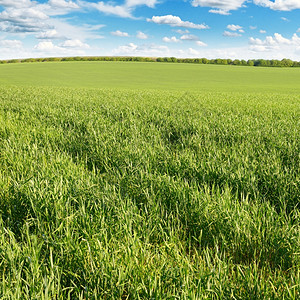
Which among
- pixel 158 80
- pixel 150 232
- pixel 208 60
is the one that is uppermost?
pixel 208 60

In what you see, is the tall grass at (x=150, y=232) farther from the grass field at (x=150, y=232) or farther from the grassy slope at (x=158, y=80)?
the grassy slope at (x=158, y=80)

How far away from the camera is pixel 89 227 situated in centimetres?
242

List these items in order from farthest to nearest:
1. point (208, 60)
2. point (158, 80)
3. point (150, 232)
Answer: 1. point (208, 60)
2. point (158, 80)
3. point (150, 232)

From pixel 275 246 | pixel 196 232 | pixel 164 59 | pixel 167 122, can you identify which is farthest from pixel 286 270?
pixel 164 59

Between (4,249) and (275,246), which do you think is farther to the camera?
(275,246)

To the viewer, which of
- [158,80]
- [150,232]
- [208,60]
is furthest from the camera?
[208,60]

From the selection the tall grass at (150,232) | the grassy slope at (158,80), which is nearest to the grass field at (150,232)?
the tall grass at (150,232)

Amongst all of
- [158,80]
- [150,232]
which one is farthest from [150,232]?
[158,80]

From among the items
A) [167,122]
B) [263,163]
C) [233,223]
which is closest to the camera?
[233,223]

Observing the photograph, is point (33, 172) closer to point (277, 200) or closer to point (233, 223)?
point (233, 223)

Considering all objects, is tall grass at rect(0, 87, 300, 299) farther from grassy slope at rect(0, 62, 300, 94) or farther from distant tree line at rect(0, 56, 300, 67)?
distant tree line at rect(0, 56, 300, 67)

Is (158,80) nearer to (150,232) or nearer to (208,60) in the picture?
(150,232)

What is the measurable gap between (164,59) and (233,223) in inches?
4090

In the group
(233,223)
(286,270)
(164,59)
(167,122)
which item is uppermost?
(164,59)
